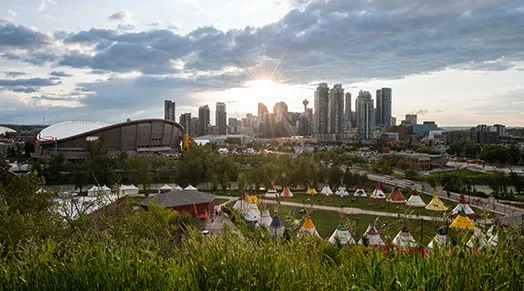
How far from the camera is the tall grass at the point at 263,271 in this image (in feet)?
12.0

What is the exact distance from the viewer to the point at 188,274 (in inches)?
174

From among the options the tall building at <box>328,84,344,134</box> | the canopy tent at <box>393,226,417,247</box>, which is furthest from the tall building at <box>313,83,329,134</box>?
the canopy tent at <box>393,226,417,247</box>

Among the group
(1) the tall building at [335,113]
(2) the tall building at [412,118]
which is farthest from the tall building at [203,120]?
(2) the tall building at [412,118]

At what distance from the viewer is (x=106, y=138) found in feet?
191

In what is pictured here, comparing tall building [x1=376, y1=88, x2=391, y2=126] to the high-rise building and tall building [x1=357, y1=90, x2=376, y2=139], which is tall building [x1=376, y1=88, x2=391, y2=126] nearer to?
tall building [x1=357, y1=90, x2=376, y2=139]

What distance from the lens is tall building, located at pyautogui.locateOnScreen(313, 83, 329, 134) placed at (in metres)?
115

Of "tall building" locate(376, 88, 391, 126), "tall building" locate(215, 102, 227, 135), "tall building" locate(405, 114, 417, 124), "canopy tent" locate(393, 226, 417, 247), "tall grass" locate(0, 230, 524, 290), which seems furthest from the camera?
"tall building" locate(405, 114, 417, 124)

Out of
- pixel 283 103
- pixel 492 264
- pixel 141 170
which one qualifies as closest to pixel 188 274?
pixel 492 264

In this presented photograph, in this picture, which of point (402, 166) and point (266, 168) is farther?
point (402, 166)

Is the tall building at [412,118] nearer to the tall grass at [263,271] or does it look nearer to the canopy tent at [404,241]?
the canopy tent at [404,241]

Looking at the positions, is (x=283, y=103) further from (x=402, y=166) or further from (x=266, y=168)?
(x=266, y=168)

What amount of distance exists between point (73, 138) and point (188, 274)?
5950cm

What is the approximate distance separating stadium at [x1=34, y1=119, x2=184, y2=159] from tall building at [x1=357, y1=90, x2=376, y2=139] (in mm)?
72644

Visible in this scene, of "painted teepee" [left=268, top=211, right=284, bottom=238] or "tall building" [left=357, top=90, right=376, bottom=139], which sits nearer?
"painted teepee" [left=268, top=211, right=284, bottom=238]
